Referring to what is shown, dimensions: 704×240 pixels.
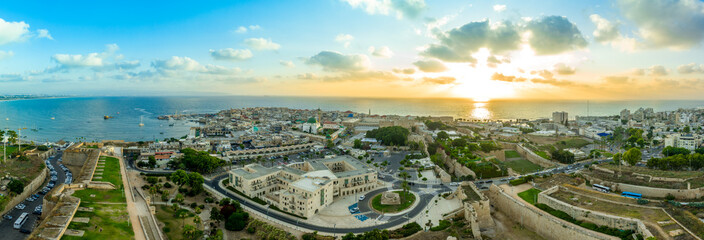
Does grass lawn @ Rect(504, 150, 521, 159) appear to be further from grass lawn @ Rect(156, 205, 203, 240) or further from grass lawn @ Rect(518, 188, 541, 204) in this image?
grass lawn @ Rect(156, 205, 203, 240)

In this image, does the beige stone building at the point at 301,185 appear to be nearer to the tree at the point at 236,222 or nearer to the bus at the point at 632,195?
the tree at the point at 236,222

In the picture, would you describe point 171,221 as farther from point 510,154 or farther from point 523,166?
Answer: point 510,154

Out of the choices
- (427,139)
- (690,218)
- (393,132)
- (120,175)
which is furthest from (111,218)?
(427,139)

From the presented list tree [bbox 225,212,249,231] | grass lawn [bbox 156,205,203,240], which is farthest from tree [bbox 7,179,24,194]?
tree [bbox 225,212,249,231]

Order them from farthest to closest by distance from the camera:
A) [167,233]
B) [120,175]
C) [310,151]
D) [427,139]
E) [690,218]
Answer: [427,139]
[310,151]
[120,175]
[167,233]
[690,218]

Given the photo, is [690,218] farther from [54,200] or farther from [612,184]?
[54,200]
